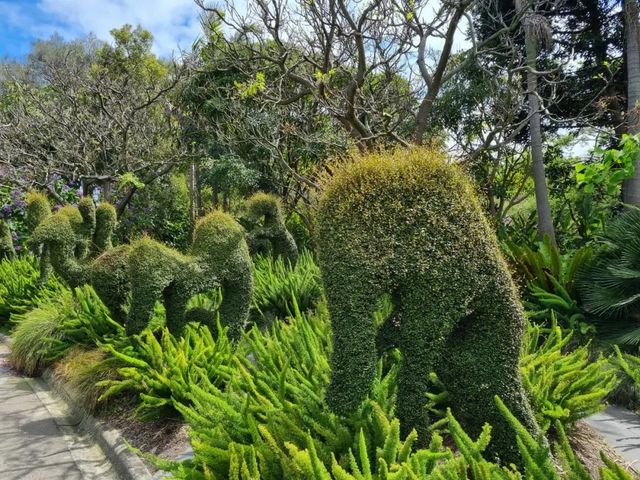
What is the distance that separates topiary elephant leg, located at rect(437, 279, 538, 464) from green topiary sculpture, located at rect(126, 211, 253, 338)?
2787 millimetres

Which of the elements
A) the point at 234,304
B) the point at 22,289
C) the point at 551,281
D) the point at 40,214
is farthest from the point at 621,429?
the point at 22,289

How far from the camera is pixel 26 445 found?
4680 millimetres

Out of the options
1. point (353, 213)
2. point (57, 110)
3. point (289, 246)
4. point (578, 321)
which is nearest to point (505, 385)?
point (353, 213)

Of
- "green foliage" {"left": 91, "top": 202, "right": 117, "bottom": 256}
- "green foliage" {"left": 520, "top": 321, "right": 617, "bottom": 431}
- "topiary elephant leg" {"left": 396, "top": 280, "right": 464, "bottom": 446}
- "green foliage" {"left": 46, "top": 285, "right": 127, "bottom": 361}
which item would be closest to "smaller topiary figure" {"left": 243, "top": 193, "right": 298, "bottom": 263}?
"green foliage" {"left": 91, "top": 202, "right": 117, "bottom": 256}

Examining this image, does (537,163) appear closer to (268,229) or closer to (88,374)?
(268,229)

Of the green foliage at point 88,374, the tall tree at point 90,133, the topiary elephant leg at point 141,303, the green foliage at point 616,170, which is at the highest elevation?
the tall tree at point 90,133

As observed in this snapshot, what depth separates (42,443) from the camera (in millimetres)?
4742

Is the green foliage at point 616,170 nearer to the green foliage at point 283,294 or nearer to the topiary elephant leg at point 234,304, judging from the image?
the topiary elephant leg at point 234,304

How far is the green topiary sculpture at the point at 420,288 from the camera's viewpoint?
9.07ft

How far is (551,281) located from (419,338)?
4.47 m

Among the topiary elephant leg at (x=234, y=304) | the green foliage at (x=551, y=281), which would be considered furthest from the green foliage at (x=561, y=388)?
the topiary elephant leg at (x=234, y=304)

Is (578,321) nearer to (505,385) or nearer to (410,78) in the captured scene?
(505,385)

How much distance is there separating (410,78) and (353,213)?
8.69 metres

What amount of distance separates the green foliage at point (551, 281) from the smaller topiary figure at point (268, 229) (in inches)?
147
